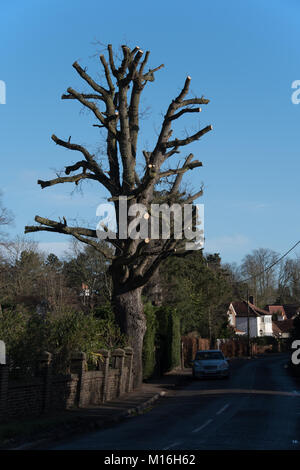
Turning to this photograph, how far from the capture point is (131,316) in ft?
77.1

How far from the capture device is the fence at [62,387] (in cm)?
1316

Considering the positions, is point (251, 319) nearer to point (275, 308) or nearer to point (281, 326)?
point (281, 326)

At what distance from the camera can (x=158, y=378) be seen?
32375 millimetres

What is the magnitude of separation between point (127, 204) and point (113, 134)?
9.68 ft

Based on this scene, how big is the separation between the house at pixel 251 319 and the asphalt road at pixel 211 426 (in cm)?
8094

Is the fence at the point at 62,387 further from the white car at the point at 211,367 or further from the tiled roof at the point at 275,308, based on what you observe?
the tiled roof at the point at 275,308

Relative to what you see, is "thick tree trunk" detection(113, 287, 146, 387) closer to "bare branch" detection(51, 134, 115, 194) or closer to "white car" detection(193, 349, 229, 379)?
"bare branch" detection(51, 134, 115, 194)

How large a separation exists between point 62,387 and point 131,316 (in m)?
7.94

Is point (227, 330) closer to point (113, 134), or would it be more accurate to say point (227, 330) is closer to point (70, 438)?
point (113, 134)

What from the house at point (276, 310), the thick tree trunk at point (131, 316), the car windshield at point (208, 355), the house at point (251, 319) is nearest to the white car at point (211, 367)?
the car windshield at point (208, 355)

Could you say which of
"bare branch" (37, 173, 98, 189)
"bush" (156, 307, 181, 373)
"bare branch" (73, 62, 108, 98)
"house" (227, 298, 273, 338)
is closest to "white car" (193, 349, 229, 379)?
"bush" (156, 307, 181, 373)

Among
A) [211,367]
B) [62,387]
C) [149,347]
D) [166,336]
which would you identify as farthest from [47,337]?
[166,336]
